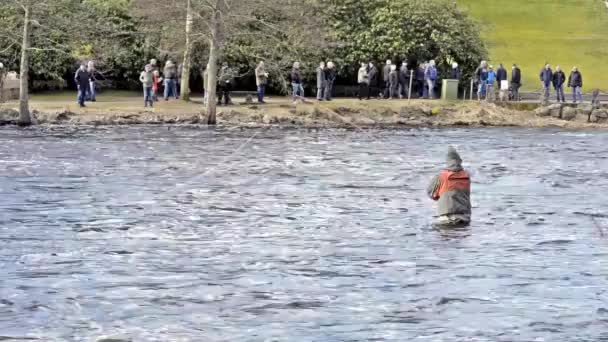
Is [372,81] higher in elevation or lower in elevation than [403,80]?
lower

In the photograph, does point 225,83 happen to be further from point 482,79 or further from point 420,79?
point 482,79

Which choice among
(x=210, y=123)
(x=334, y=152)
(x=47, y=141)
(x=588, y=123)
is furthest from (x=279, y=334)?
(x=588, y=123)

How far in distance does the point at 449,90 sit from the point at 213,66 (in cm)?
1330

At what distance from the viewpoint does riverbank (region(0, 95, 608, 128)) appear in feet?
178

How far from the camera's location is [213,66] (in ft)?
180

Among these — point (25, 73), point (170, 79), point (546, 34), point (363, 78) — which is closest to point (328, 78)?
point (363, 78)

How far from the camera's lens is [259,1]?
182ft

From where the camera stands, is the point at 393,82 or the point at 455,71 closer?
the point at 393,82

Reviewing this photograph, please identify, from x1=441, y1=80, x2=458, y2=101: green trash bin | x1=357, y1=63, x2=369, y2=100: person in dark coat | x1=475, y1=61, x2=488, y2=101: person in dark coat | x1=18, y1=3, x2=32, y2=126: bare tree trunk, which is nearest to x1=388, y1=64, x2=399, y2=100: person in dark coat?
x1=357, y1=63, x2=369, y2=100: person in dark coat

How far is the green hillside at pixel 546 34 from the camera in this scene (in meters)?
83.8

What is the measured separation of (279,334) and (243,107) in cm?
3902

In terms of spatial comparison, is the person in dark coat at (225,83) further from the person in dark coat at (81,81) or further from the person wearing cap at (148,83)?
the person in dark coat at (81,81)

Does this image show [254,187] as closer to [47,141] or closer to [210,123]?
[47,141]

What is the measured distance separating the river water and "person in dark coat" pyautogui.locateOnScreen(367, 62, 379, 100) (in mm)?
18920
